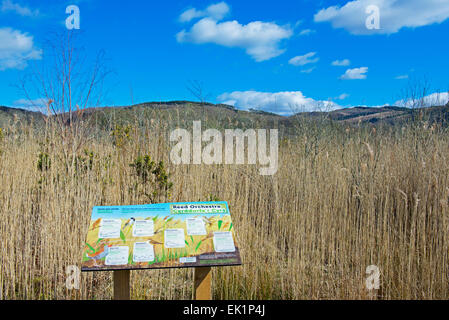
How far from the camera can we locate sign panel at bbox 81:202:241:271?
4.96 feet

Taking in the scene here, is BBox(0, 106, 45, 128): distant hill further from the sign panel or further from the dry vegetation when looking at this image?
the sign panel

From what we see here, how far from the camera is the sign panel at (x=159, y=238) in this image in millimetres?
1512

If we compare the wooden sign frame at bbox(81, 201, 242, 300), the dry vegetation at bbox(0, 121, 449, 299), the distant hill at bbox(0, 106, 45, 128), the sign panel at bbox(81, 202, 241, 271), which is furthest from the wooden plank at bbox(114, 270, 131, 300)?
the distant hill at bbox(0, 106, 45, 128)

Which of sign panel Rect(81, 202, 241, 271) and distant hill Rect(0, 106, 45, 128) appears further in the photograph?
Result: distant hill Rect(0, 106, 45, 128)

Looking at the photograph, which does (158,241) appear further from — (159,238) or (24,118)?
(24,118)

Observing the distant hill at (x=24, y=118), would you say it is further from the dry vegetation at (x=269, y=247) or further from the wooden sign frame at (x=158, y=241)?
the wooden sign frame at (x=158, y=241)

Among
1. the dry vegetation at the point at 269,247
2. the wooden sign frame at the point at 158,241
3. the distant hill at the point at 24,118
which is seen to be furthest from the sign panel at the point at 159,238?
the distant hill at the point at 24,118

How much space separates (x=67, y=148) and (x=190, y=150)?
1.57 metres

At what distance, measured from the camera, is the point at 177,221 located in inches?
66.0

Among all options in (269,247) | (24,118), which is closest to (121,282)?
(269,247)

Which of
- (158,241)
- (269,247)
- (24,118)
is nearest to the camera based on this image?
(158,241)

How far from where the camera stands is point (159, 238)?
159cm

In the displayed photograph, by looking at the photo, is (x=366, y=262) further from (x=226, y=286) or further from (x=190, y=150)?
(x=190, y=150)
